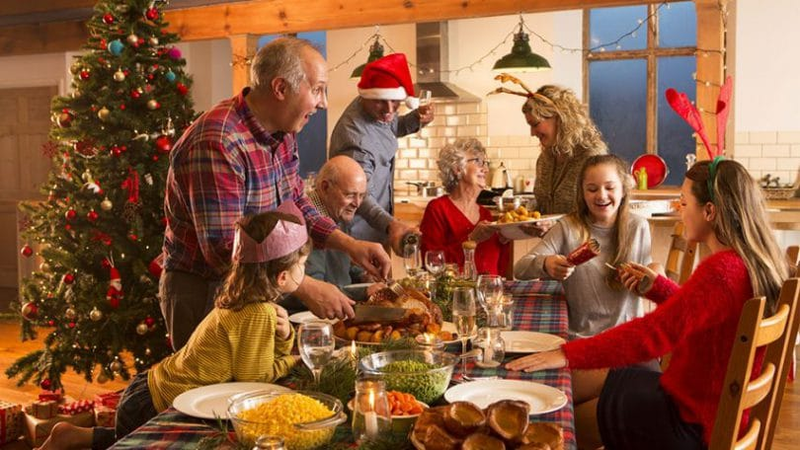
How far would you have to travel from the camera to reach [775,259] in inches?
97.8

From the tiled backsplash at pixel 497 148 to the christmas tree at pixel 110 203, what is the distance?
453cm

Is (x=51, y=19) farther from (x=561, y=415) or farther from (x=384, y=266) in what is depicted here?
(x=561, y=415)

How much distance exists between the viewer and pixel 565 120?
4.39 meters

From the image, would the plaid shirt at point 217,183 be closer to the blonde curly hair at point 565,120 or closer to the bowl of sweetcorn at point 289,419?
the bowl of sweetcorn at point 289,419

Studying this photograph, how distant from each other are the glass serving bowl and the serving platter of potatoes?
0.27 meters

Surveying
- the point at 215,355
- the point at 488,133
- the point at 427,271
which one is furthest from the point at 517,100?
the point at 215,355

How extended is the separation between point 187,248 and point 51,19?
275 inches

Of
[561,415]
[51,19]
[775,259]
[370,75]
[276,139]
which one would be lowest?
[561,415]

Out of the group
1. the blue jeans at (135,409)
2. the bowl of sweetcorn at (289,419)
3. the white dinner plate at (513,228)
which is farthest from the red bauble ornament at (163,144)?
the bowl of sweetcorn at (289,419)

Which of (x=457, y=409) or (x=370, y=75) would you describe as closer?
(x=457, y=409)

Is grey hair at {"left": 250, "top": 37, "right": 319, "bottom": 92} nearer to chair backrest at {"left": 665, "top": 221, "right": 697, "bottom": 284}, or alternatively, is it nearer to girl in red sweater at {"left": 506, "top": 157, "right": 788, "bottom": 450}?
girl in red sweater at {"left": 506, "top": 157, "right": 788, "bottom": 450}

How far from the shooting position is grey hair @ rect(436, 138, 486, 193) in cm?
434

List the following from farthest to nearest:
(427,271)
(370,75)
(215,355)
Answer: (370,75), (427,271), (215,355)

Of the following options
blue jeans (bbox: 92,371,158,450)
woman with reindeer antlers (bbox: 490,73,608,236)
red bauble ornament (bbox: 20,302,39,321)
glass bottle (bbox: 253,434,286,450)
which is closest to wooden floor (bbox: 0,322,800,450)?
red bauble ornament (bbox: 20,302,39,321)
